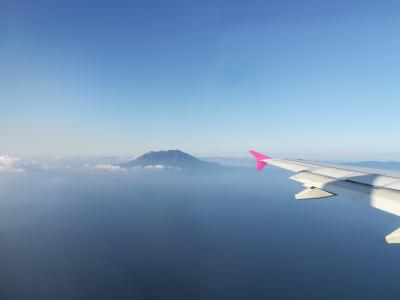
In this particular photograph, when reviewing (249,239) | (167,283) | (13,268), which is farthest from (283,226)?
(13,268)

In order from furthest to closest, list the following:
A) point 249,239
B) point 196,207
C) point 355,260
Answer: point 196,207 → point 249,239 → point 355,260

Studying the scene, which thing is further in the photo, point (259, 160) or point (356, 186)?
point (259, 160)

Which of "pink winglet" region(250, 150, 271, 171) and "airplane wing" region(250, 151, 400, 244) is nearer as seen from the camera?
"airplane wing" region(250, 151, 400, 244)

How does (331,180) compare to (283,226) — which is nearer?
(331,180)

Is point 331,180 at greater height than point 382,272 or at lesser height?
greater

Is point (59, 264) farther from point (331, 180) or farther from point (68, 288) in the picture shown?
point (331, 180)

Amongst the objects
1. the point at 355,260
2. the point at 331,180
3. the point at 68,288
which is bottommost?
the point at 68,288

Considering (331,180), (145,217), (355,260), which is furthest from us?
(145,217)

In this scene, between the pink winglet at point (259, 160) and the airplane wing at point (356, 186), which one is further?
the pink winglet at point (259, 160)
